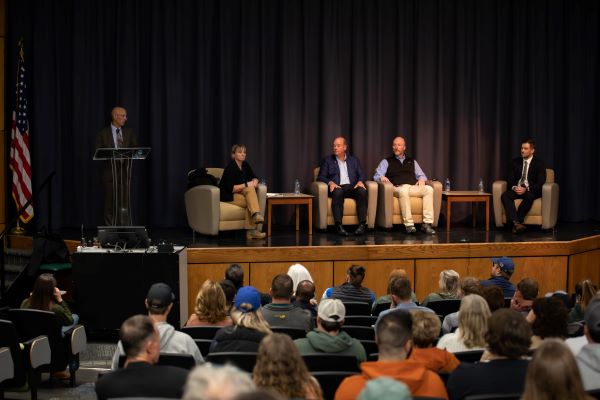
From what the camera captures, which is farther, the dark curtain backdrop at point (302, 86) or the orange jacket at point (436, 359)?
the dark curtain backdrop at point (302, 86)

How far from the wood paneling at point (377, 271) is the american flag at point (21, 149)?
3690mm

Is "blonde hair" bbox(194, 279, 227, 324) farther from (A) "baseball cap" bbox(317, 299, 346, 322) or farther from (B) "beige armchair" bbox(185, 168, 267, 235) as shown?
(B) "beige armchair" bbox(185, 168, 267, 235)

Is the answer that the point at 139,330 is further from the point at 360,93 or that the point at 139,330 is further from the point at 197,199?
the point at 360,93

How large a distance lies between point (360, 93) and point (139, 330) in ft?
26.4

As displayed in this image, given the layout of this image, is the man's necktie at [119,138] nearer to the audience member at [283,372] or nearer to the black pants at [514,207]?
the black pants at [514,207]

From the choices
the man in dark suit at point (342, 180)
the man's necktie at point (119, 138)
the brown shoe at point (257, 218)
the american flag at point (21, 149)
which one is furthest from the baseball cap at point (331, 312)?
the american flag at point (21, 149)

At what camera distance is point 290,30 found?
1137cm

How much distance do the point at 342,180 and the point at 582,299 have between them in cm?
489

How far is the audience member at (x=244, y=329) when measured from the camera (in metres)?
4.74

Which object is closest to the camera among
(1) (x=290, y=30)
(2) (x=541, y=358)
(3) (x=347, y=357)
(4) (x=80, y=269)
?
(2) (x=541, y=358)

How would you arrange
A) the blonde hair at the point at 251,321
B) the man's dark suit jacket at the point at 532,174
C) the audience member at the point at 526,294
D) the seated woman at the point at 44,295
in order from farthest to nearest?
the man's dark suit jacket at the point at 532,174 → the seated woman at the point at 44,295 → the audience member at the point at 526,294 → the blonde hair at the point at 251,321

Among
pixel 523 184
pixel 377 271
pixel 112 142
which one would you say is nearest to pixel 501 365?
pixel 377 271

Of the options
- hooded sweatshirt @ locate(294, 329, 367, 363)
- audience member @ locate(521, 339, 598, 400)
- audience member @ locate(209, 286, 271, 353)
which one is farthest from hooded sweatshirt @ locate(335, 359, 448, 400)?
audience member @ locate(209, 286, 271, 353)

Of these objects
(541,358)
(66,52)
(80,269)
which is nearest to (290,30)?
(66,52)
